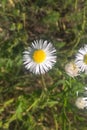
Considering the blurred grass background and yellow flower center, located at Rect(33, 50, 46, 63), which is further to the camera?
the blurred grass background

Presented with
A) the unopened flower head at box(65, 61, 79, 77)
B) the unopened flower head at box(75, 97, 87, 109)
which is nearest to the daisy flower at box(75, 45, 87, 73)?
the unopened flower head at box(65, 61, 79, 77)

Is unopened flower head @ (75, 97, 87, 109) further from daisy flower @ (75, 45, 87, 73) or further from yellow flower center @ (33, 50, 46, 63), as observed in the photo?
yellow flower center @ (33, 50, 46, 63)

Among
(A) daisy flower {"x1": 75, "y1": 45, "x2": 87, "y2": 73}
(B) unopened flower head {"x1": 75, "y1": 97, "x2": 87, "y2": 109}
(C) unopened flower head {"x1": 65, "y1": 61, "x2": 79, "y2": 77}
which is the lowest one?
(B) unopened flower head {"x1": 75, "y1": 97, "x2": 87, "y2": 109}

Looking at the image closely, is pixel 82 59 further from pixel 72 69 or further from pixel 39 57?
pixel 39 57

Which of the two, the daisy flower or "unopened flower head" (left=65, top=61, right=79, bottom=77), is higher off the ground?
the daisy flower

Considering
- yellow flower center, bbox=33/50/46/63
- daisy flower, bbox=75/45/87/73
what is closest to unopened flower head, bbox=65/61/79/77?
daisy flower, bbox=75/45/87/73

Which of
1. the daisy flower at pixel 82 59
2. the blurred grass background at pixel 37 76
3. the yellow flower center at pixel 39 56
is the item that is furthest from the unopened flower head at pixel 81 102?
the yellow flower center at pixel 39 56

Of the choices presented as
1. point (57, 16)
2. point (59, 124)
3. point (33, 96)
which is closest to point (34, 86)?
point (33, 96)
